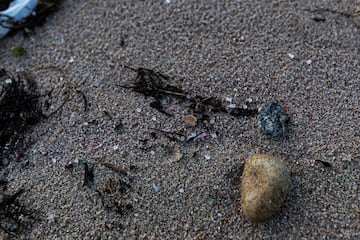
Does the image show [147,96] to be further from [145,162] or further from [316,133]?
[316,133]

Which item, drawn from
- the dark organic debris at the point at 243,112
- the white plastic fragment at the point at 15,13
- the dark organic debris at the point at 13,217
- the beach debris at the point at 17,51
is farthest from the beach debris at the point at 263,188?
the white plastic fragment at the point at 15,13

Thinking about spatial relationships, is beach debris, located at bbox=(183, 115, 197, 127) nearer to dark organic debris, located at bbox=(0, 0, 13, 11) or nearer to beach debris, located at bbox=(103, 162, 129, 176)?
beach debris, located at bbox=(103, 162, 129, 176)

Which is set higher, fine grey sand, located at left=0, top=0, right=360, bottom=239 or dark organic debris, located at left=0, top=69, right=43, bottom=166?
dark organic debris, located at left=0, top=69, right=43, bottom=166

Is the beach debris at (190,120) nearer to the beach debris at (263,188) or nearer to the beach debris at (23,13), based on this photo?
the beach debris at (263,188)

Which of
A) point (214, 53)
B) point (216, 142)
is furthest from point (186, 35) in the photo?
point (216, 142)

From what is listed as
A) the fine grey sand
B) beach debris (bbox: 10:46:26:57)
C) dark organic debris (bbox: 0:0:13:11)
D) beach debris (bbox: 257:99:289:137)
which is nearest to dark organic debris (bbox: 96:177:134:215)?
the fine grey sand
